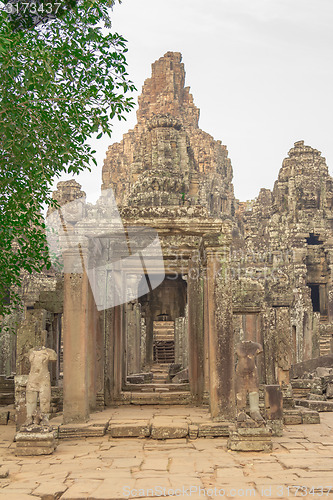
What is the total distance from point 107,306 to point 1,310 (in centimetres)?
248

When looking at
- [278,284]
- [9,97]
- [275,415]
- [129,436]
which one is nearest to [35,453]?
[129,436]

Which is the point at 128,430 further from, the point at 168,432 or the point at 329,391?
the point at 329,391

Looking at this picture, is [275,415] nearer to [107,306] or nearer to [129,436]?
[129,436]

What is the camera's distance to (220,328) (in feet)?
29.5

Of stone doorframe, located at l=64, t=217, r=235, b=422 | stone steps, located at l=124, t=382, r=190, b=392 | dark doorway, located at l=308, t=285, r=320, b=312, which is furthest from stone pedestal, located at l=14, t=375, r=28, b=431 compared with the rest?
dark doorway, located at l=308, t=285, r=320, b=312

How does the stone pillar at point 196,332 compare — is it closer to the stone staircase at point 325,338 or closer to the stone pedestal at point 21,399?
the stone pedestal at point 21,399

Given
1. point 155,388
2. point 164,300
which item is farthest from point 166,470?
point 164,300

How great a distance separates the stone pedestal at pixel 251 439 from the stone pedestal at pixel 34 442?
2.72 m

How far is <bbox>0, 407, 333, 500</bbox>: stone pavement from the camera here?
557 cm

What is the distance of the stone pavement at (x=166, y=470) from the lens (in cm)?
557

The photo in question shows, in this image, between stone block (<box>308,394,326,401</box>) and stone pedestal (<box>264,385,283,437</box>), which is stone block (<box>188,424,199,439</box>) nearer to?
stone pedestal (<box>264,385,283,437</box>)

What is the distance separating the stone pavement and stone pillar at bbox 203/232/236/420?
0.71 m

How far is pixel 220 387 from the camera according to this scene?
885cm

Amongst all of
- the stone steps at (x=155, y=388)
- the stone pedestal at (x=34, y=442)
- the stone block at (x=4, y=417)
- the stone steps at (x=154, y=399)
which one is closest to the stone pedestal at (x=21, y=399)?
the stone pedestal at (x=34, y=442)
